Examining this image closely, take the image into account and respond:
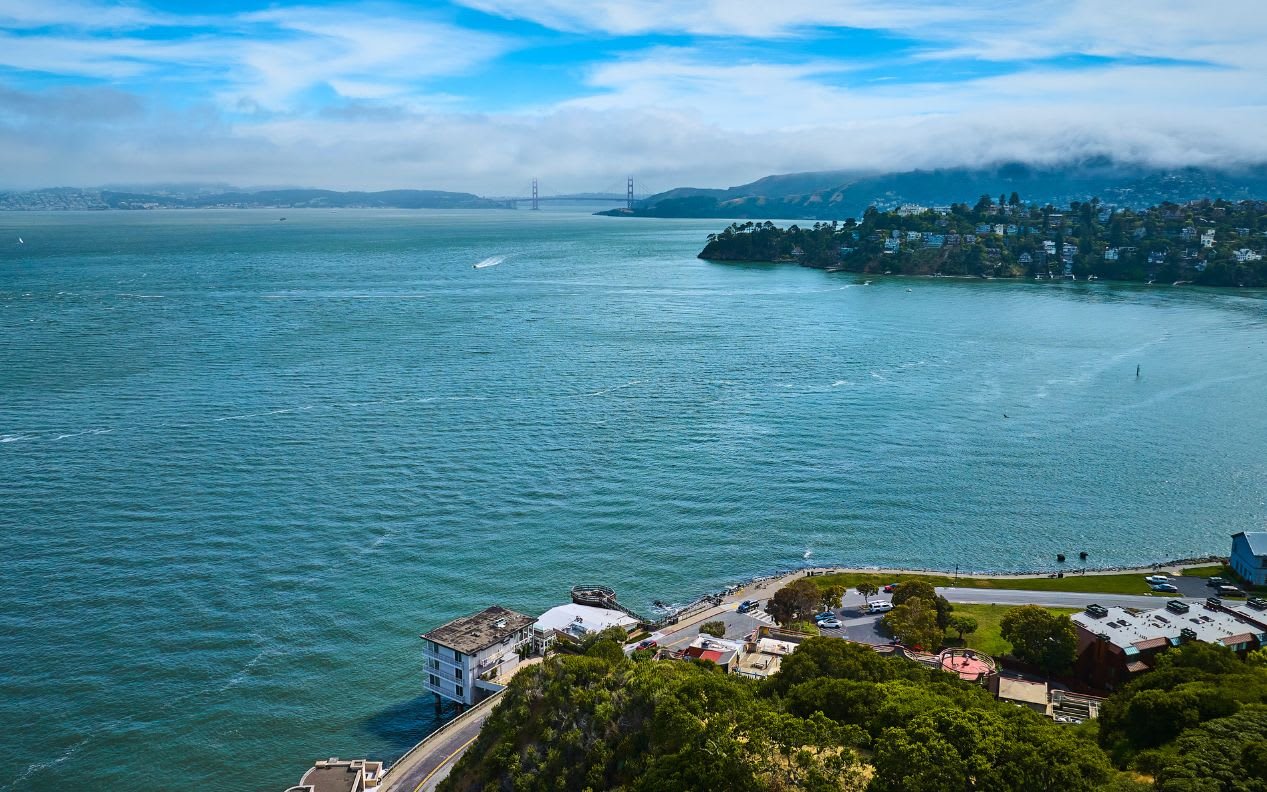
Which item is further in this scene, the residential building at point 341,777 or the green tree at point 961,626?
the green tree at point 961,626

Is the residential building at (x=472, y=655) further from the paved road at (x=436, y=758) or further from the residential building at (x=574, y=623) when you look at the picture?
the paved road at (x=436, y=758)

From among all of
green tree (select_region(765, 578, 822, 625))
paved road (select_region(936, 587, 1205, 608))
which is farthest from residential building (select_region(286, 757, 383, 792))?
paved road (select_region(936, 587, 1205, 608))

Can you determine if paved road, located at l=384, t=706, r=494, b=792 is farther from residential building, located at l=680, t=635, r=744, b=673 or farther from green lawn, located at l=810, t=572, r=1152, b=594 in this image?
green lawn, located at l=810, t=572, r=1152, b=594

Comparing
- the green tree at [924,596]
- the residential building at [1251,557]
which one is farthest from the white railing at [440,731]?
the residential building at [1251,557]

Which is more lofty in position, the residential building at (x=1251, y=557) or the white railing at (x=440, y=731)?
the residential building at (x=1251, y=557)

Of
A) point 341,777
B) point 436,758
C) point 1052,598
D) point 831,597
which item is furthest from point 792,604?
point 341,777

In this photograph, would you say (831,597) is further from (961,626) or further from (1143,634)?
(1143,634)

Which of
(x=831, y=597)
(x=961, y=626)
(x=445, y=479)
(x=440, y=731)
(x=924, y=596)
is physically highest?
(x=445, y=479)
